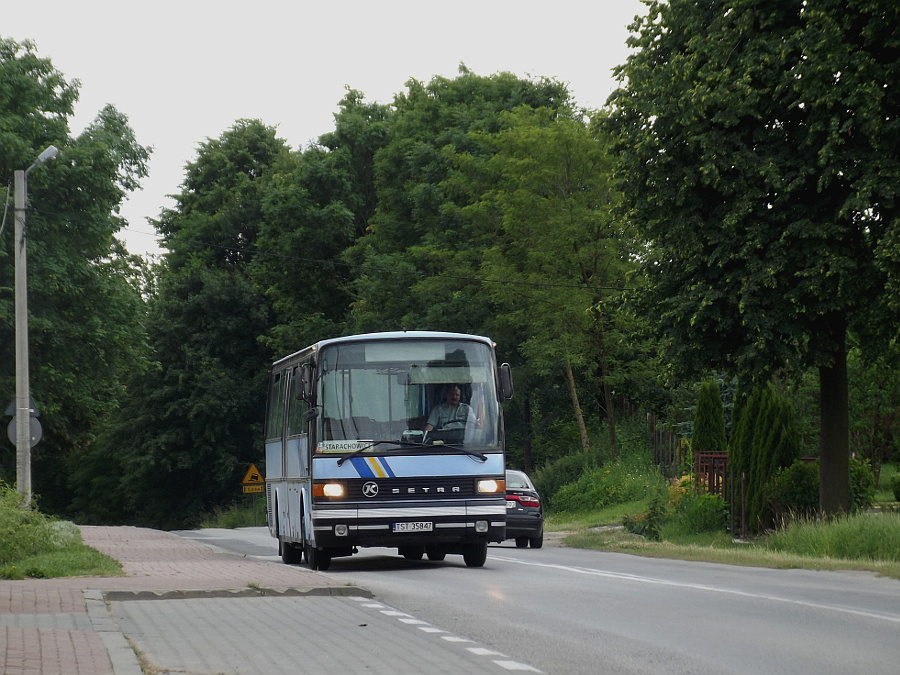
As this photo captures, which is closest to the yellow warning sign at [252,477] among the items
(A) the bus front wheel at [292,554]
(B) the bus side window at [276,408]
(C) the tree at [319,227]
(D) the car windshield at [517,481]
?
(C) the tree at [319,227]

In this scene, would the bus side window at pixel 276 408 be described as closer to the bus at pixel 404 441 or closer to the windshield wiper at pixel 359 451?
the bus at pixel 404 441

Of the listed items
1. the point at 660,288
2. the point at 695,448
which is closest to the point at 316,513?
the point at 660,288

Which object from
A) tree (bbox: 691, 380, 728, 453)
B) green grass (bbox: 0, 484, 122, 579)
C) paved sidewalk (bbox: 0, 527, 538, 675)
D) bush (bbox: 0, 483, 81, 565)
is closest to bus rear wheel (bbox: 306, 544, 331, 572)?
paved sidewalk (bbox: 0, 527, 538, 675)

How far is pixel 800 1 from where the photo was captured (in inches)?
894

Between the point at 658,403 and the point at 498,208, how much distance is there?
849 cm

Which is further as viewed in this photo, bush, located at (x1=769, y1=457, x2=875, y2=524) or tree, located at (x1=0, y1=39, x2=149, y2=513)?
tree, located at (x1=0, y1=39, x2=149, y2=513)

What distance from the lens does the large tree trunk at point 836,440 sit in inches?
938

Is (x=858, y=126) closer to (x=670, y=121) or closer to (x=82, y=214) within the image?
(x=670, y=121)

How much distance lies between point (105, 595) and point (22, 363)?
1402cm

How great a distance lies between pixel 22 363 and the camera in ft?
89.1

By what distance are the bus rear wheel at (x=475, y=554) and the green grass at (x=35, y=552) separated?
5050mm

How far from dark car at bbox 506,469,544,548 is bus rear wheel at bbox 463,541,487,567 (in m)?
5.60

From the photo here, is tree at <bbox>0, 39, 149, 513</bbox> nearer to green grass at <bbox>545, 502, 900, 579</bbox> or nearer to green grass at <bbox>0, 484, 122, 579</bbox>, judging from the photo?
green grass at <bbox>0, 484, 122, 579</bbox>

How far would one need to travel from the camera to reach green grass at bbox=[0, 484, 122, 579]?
1720cm
